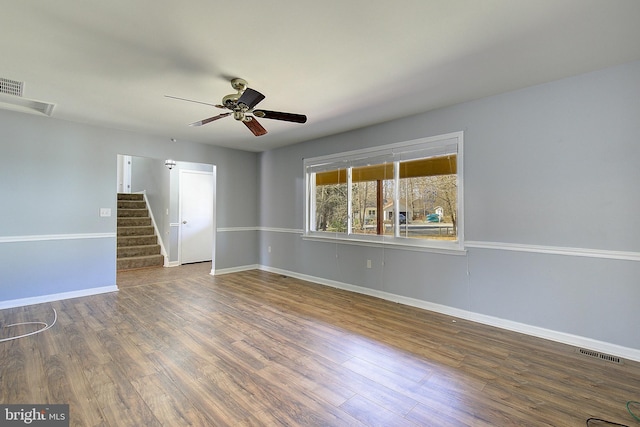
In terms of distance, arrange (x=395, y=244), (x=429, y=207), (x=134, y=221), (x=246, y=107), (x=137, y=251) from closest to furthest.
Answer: (x=246, y=107) < (x=429, y=207) < (x=395, y=244) < (x=137, y=251) < (x=134, y=221)

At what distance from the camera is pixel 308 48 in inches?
90.0

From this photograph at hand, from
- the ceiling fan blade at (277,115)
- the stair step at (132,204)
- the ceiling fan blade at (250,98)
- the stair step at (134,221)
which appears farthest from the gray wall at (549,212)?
the stair step at (132,204)

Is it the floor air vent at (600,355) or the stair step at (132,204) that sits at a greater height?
the stair step at (132,204)

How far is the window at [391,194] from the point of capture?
3.58 meters

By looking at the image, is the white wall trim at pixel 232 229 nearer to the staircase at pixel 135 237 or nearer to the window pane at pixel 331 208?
the window pane at pixel 331 208

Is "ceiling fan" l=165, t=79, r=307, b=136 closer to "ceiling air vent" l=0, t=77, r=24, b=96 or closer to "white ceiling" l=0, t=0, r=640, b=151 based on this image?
"white ceiling" l=0, t=0, r=640, b=151

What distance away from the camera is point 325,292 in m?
4.50

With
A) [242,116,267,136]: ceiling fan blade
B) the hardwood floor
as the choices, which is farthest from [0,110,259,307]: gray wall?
[242,116,267,136]: ceiling fan blade

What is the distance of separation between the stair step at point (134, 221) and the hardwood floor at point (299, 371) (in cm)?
368

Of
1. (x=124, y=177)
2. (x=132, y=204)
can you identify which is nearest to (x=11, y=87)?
(x=132, y=204)

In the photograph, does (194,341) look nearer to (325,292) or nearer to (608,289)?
(325,292)

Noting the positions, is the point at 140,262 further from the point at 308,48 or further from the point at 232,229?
the point at 308,48

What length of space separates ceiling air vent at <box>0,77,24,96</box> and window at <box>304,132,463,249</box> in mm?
3717

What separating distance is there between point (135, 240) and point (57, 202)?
2.85 meters
